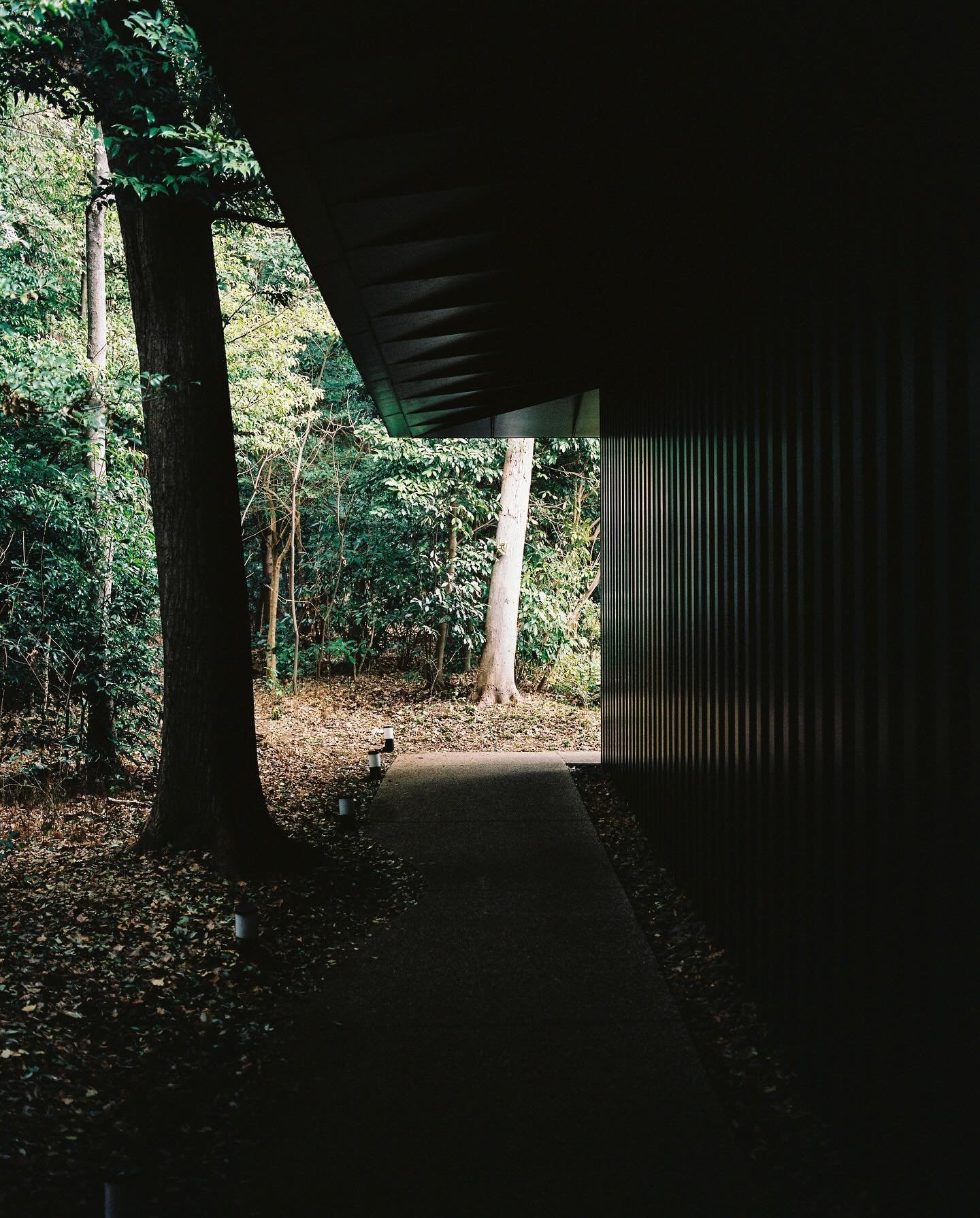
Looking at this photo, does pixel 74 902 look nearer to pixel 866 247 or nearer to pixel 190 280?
pixel 190 280

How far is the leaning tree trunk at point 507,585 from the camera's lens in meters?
16.0

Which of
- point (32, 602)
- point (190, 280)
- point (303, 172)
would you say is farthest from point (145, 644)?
point (303, 172)

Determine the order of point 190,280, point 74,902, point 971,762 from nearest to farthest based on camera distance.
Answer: point 971,762 < point 74,902 < point 190,280

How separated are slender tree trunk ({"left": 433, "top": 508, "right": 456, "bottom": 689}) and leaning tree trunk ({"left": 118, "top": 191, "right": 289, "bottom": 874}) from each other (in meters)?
9.35

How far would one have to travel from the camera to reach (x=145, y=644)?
375 inches

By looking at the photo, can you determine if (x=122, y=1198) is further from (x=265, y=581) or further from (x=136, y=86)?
(x=265, y=581)

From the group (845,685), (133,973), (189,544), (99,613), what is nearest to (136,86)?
(189,544)

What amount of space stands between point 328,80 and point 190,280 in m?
3.62

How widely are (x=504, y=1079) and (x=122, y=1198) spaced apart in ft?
5.11

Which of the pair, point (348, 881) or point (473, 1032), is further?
point (348, 881)

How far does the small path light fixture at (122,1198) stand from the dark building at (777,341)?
2214 mm

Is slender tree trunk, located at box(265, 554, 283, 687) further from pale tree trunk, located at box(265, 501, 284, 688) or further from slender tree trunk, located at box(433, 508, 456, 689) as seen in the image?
slender tree trunk, located at box(433, 508, 456, 689)

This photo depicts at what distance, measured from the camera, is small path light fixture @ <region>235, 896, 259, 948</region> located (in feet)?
16.4

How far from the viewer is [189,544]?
6.80 m
